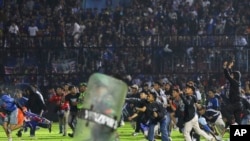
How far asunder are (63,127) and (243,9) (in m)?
15.1

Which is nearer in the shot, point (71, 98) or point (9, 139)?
point (9, 139)

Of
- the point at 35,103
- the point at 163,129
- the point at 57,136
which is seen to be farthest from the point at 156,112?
the point at 35,103

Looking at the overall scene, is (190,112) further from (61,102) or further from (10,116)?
(61,102)

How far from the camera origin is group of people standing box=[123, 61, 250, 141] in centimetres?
2084

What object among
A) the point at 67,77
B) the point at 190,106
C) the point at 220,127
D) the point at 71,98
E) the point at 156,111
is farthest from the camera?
the point at 67,77

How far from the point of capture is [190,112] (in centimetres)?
2058

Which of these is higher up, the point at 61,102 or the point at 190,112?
the point at 190,112

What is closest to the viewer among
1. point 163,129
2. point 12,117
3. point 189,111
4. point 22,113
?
point 189,111

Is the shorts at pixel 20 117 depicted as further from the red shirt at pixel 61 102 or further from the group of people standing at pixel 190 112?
the group of people standing at pixel 190 112

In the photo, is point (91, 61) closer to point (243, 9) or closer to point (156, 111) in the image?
point (243, 9)

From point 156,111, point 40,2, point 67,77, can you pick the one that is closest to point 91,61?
point 67,77

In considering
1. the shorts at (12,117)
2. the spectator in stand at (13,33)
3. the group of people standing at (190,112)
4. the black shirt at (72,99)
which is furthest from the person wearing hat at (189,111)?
the spectator in stand at (13,33)

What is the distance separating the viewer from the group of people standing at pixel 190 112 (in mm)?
20844

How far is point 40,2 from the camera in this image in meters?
41.9
